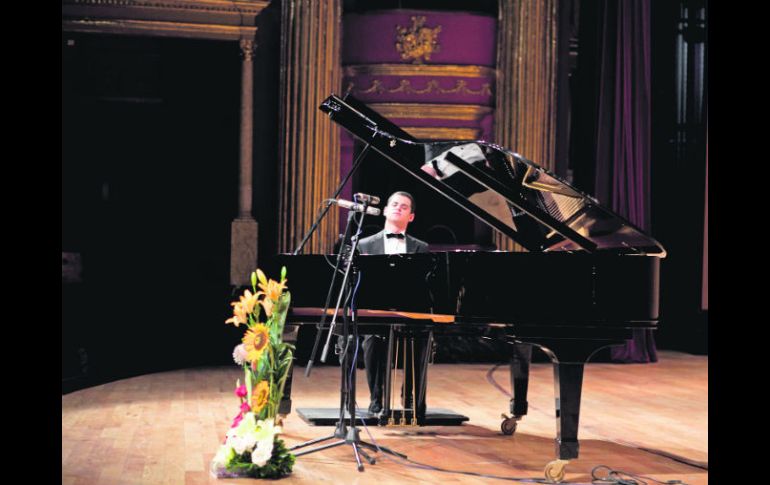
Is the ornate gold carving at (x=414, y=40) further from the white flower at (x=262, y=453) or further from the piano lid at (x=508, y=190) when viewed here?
the white flower at (x=262, y=453)

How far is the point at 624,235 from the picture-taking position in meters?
3.88

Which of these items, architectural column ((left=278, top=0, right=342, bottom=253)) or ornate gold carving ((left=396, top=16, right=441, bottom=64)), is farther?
ornate gold carving ((left=396, top=16, right=441, bottom=64))

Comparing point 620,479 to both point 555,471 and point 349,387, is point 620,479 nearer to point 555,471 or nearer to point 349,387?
point 555,471

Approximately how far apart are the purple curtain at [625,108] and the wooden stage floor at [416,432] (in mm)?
1937

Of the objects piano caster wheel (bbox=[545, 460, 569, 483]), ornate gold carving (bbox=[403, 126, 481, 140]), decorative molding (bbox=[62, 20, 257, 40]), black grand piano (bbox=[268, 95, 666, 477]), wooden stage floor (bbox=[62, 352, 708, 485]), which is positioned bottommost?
wooden stage floor (bbox=[62, 352, 708, 485])

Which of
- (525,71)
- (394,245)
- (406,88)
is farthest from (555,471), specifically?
(525,71)

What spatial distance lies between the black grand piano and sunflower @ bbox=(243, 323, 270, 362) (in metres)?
0.48

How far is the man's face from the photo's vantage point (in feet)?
16.0

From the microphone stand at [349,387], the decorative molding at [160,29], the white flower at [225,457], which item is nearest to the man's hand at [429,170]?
the microphone stand at [349,387]

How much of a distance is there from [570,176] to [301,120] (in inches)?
98.4

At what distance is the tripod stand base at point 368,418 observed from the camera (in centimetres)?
473

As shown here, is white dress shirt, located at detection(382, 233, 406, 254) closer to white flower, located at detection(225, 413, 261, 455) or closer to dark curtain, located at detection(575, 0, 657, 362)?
white flower, located at detection(225, 413, 261, 455)

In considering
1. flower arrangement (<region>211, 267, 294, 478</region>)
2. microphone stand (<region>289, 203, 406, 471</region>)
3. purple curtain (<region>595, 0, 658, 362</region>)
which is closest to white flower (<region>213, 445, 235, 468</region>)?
flower arrangement (<region>211, 267, 294, 478</region>)
